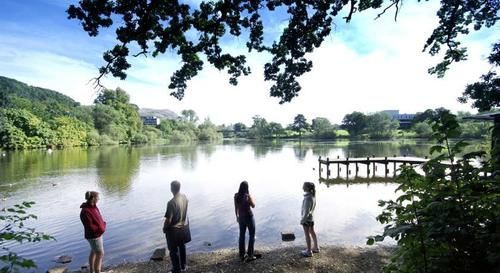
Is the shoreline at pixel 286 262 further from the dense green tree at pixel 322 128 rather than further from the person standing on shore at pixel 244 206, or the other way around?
the dense green tree at pixel 322 128

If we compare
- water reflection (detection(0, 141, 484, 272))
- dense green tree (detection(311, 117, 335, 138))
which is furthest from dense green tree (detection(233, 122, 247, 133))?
water reflection (detection(0, 141, 484, 272))

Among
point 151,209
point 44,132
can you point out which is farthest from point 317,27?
point 44,132

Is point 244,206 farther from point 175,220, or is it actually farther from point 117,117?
point 117,117

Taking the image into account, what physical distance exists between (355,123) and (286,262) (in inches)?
4098

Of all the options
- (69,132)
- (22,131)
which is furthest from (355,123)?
(22,131)

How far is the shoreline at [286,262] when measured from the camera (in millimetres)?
7254

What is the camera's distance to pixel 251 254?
7730mm

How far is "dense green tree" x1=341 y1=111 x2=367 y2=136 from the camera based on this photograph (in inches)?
4065

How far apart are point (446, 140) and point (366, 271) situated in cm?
602

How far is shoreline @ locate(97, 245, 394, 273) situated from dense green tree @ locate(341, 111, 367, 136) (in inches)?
3953

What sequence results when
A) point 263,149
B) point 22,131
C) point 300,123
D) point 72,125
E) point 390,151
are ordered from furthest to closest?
point 300,123, point 72,125, point 263,149, point 22,131, point 390,151

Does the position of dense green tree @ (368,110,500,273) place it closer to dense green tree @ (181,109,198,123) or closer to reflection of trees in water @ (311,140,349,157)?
reflection of trees in water @ (311,140,349,157)

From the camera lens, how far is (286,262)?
7531 millimetres

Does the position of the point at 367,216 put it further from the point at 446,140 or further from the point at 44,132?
the point at 44,132
